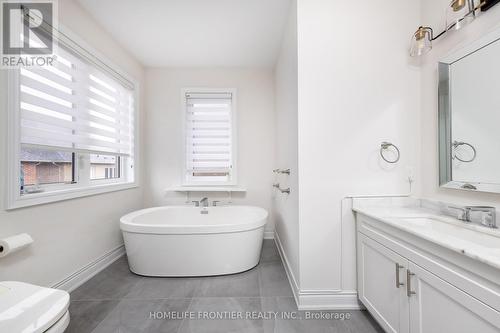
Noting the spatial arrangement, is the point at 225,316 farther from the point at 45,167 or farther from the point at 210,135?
the point at 210,135

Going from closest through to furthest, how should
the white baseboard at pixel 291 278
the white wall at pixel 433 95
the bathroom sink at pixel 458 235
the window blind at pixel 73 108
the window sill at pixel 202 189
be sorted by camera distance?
the bathroom sink at pixel 458 235 < the white wall at pixel 433 95 < the window blind at pixel 73 108 < the white baseboard at pixel 291 278 < the window sill at pixel 202 189

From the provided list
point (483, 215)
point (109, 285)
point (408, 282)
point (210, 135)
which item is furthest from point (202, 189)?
point (483, 215)

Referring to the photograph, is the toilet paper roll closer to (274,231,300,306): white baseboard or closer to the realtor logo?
the realtor logo

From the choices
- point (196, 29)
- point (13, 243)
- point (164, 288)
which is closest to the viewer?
point (13, 243)

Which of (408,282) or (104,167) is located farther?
(104,167)

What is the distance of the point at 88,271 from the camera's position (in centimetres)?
199

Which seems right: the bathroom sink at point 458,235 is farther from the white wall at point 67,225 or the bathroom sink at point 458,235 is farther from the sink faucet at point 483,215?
the white wall at point 67,225

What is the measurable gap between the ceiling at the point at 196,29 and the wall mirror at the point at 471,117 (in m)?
1.42

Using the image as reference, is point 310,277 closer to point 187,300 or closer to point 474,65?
point 187,300

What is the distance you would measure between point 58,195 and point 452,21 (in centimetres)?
309

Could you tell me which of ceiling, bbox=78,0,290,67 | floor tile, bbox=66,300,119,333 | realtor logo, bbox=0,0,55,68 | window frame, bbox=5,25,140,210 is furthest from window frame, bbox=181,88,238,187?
floor tile, bbox=66,300,119,333

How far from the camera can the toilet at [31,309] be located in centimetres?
79

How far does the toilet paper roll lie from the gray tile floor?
0.62 metres

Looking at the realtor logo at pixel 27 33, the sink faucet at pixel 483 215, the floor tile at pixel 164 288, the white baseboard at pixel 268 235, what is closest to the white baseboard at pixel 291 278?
the white baseboard at pixel 268 235
